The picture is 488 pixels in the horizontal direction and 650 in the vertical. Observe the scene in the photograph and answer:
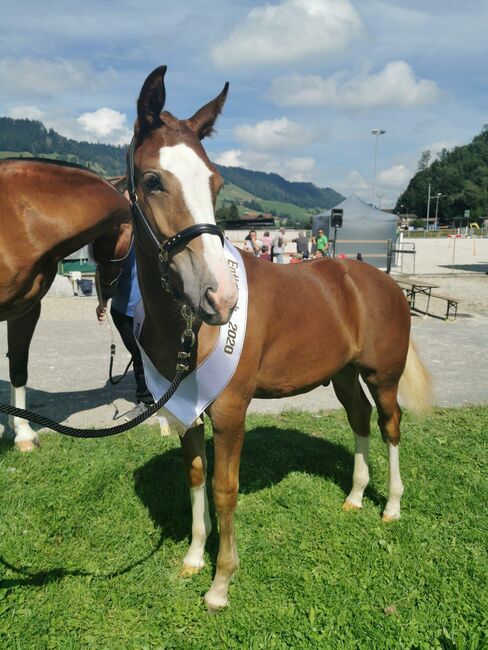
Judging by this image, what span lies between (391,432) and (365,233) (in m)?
22.0

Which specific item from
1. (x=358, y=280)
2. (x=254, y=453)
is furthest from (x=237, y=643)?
(x=358, y=280)

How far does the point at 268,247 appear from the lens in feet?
63.2

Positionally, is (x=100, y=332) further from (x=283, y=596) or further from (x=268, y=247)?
(x=268, y=247)

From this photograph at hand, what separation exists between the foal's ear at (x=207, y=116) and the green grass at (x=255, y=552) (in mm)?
2559

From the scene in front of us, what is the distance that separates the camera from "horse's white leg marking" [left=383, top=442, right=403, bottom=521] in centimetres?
347

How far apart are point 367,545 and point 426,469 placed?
1196 millimetres

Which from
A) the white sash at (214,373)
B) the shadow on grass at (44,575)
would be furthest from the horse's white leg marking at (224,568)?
the white sash at (214,373)

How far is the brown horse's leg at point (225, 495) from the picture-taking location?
2473 millimetres

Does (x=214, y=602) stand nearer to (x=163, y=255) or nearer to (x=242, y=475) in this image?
(x=242, y=475)

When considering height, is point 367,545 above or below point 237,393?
below

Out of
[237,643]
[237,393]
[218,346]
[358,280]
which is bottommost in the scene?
[237,643]

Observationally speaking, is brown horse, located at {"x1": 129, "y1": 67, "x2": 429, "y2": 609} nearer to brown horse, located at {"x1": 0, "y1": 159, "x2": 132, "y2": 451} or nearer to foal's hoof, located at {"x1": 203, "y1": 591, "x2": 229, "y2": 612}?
foal's hoof, located at {"x1": 203, "y1": 591, "x2": 229, "y2": 612}

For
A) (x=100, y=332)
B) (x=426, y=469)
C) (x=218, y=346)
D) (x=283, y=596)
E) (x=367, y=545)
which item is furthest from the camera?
(x=100, y=332)

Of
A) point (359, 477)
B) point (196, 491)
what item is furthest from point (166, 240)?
point (359, 477)
